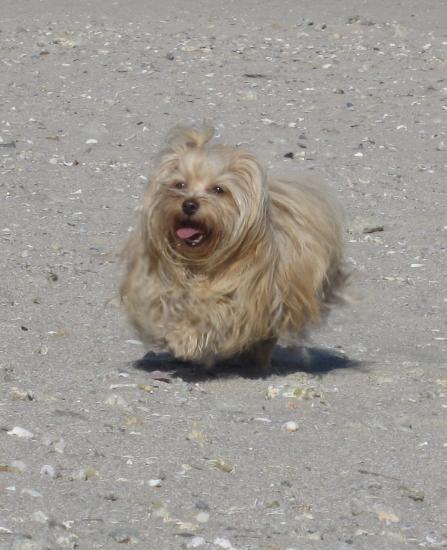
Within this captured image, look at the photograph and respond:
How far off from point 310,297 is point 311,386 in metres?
0.36

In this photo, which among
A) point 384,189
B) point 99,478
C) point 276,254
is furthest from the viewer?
point 384,189

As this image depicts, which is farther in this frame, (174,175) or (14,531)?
(174,175)

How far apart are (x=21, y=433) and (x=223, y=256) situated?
1139 mm

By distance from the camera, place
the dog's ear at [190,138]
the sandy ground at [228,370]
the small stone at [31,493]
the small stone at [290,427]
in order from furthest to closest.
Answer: the dog's ear at [190,138] < the small stone at [290,427] < the sandy ground at [228,370] < the small stone at [31,493]

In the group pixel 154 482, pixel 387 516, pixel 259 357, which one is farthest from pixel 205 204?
pixel 387 516

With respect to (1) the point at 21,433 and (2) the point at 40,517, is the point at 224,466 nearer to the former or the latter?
(1) the point at 21,433

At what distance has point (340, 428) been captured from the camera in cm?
556

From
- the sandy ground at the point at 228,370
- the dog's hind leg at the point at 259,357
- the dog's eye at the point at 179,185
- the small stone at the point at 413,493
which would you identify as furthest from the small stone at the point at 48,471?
the dog's hind leg at the point at 259,357

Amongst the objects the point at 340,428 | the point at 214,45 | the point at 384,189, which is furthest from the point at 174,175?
the point at 214,45

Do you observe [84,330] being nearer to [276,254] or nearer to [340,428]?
[276,254]

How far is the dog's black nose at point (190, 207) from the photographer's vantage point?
18.2 ft

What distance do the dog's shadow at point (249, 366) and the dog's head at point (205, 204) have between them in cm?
67

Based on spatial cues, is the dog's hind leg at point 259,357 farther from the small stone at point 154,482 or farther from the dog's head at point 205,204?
the small stone at point 154,482

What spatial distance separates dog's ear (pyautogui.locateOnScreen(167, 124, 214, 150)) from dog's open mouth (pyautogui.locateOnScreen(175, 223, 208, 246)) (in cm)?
35
